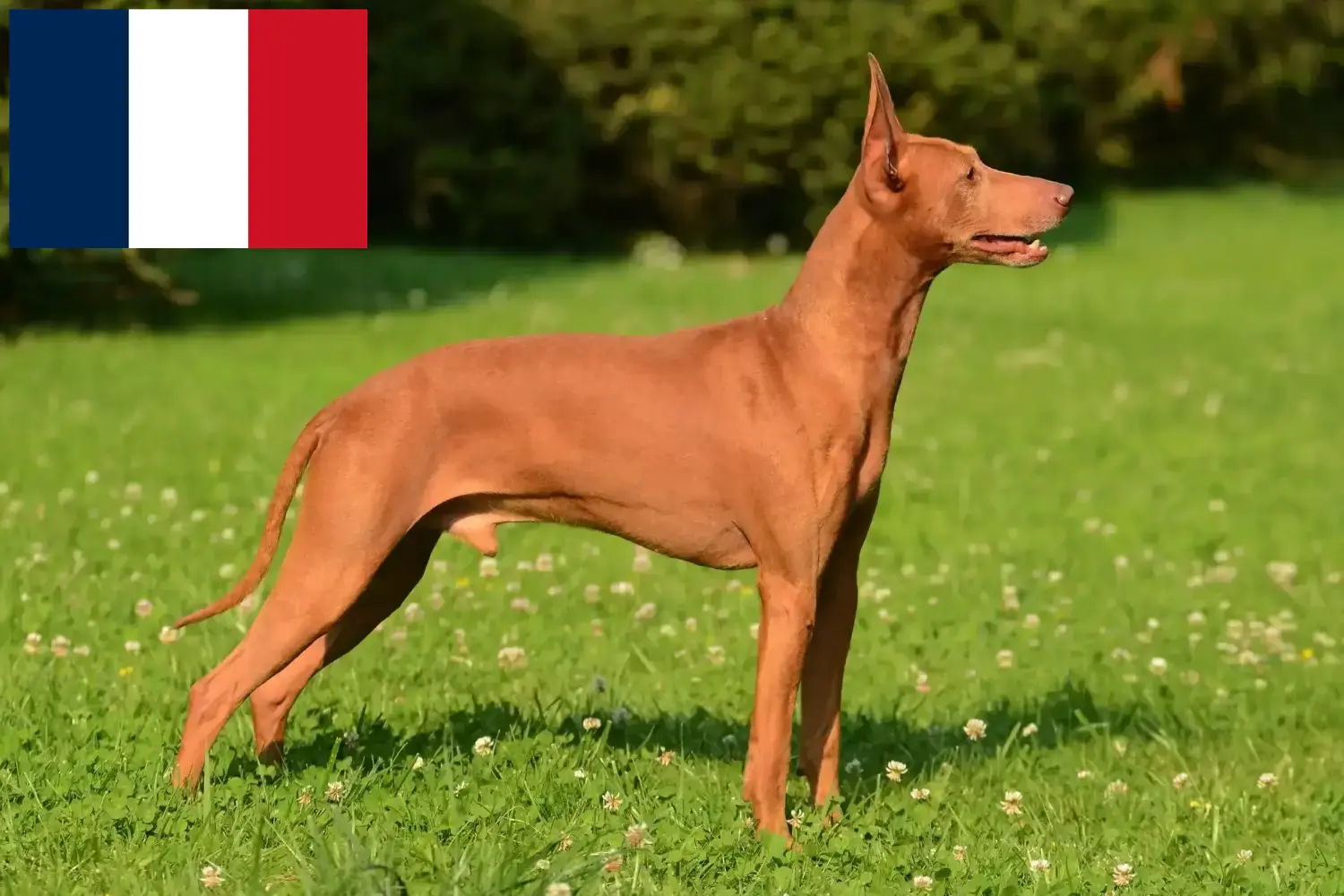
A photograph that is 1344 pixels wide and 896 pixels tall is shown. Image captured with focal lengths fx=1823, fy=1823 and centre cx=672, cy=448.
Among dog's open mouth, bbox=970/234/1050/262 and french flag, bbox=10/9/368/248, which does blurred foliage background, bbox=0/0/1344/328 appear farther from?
dog's open mouth, bbox=970/234/1050/262

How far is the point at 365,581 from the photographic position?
202 inches

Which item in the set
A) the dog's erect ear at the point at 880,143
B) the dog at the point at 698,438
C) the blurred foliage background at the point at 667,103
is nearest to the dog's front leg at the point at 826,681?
the dog at the point at 698,438

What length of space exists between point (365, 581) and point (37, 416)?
804cm

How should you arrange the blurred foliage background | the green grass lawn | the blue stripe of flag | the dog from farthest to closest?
1. the blurred foliage background
2. the blue stripe of flag
3. the dog
4. the green grass lawn

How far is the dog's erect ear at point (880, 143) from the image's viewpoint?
5016mm

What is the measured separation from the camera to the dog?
5.11m

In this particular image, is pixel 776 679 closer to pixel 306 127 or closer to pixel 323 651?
pixel 323 651

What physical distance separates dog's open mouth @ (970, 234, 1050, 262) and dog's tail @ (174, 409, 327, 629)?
1937 mm

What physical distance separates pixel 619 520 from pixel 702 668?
2.21 m

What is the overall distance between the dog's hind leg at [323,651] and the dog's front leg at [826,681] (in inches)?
48.2

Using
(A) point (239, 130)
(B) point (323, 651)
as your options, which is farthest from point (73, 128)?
(B) point (323, 651)

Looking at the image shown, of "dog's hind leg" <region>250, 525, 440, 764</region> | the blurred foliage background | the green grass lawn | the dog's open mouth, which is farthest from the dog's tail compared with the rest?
the blurred foliage background

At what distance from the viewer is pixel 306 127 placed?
6430mm

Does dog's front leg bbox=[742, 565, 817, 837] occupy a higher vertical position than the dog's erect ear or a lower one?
lower
